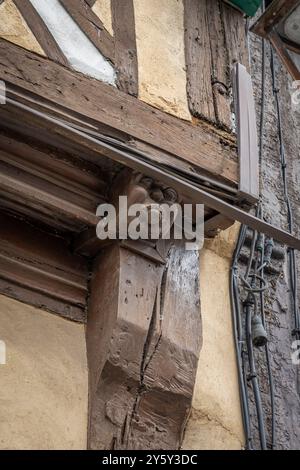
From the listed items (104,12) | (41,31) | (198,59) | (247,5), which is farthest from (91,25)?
(247,5)

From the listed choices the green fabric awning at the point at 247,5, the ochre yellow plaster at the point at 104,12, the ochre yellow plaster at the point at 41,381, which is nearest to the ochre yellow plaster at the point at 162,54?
the ochre yellow plaster at the point at 104,12

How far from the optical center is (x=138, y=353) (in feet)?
11.3

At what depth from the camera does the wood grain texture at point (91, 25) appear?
3.86 metres

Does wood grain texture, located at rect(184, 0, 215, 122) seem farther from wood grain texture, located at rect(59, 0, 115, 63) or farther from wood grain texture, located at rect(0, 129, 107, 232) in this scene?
wood grain texture, located at rect(0, 129, 107, 232)

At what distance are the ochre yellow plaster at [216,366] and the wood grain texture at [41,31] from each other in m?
1.08

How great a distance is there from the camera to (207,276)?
165 inches

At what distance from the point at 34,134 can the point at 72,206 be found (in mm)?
290

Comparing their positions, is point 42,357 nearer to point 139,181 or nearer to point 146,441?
point 146,441

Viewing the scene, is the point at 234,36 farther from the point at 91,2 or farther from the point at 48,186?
the point at 48,186

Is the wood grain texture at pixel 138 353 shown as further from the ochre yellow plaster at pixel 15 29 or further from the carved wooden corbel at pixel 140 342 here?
the ochre yellow plaster at pixel 15 29

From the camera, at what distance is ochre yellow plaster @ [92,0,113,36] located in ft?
13.0

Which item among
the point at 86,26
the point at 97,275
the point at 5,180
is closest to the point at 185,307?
the point at 97,275

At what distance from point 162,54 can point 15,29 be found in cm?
71

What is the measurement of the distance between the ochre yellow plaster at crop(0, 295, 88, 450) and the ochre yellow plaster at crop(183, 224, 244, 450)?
493mm
